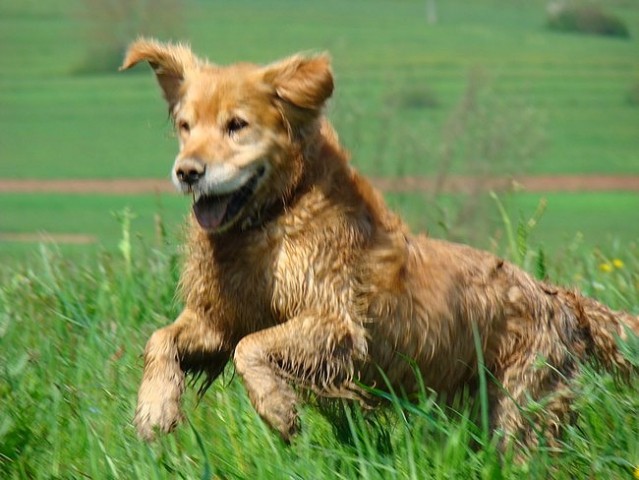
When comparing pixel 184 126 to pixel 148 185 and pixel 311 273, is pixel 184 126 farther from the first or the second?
pixel 148 185

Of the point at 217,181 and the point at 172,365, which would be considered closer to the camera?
the point at 217,181

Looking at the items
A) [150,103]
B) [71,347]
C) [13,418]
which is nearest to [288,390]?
[13,418]

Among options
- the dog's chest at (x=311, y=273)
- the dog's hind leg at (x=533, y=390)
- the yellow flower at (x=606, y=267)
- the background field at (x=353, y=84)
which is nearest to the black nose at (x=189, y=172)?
the dog's chest at (x=311, y=273)

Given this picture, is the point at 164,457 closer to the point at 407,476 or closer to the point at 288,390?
the point at 288,390

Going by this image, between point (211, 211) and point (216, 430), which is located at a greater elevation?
point (211, 211)

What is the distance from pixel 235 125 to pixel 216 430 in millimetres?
1060

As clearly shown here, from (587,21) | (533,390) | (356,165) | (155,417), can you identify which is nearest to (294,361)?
(155,417)

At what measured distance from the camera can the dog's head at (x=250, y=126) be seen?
5102mm

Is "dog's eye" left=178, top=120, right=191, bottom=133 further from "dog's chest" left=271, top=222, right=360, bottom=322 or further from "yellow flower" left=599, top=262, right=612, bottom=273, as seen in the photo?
"yellow flower" left=599, top=262, right=612, bottom=273

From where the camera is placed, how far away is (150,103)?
874 inches

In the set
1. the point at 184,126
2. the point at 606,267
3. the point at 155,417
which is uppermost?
the point at 184,126

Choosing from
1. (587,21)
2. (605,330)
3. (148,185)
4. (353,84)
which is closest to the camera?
(605,330)

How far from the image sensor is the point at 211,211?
5172 mm

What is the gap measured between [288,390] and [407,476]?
0.60 m
